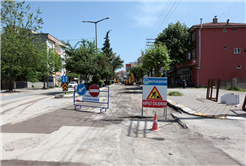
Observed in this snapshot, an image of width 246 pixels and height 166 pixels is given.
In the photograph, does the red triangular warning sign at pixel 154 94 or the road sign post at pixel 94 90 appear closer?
the red triangular warning sign at pixel 154 94

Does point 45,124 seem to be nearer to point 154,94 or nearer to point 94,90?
point 94,90

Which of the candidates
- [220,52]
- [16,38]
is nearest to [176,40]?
[220,52]

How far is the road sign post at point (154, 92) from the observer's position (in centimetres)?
739

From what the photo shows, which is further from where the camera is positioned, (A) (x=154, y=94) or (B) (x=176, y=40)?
(B) (x=176, y=40)

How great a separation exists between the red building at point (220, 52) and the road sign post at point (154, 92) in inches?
1036

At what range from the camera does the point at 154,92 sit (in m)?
7.44

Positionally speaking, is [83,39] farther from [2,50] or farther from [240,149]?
[240,149]

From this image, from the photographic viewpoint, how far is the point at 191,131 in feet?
19.0

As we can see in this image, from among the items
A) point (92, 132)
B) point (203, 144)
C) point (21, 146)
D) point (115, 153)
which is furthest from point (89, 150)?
point (203, 144)

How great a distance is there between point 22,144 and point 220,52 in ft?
111

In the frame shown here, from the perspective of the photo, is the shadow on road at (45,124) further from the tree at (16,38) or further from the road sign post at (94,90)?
the tree at (16,38)

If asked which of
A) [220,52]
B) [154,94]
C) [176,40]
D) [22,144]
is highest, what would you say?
[176,40]

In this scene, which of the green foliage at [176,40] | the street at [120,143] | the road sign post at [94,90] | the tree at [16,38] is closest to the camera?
the street at [120,143]

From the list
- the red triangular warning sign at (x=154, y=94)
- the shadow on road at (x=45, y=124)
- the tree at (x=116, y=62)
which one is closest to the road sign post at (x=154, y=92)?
the red triangular warning sign at (x=154, y=94)
